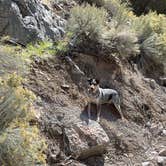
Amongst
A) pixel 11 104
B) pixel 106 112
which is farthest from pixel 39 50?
pixel 11 104

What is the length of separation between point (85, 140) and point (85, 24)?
10.00 feet

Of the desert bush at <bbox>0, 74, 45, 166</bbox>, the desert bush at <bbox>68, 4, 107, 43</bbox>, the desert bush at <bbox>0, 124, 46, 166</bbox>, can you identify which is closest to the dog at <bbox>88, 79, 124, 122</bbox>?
the desert bush at <bbox>68, 4, 107, 43</bbox>

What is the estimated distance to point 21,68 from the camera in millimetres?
7492

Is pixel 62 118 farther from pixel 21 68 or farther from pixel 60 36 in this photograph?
pixel 60 36

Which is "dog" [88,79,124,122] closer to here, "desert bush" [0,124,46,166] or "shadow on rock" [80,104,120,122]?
"shadow on rock" [80,104,120,122]

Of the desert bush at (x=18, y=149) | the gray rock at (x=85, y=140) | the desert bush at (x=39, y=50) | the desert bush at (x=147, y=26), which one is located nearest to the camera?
the desert bush at (x=18, y=149)

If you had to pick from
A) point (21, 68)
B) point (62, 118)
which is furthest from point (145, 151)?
point (21, 68)

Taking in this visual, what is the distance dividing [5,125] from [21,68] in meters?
1.99

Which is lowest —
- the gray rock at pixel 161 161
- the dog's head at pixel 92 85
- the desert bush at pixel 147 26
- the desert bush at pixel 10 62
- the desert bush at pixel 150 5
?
the gray rock at pixel 161 161

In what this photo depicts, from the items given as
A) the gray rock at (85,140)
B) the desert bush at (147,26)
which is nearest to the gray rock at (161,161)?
the gray rock at (85,140)

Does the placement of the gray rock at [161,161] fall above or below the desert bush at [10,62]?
below

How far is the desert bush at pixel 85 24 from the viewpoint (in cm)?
959

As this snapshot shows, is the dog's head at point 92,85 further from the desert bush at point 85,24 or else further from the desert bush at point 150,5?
the desert bush at point 150,5

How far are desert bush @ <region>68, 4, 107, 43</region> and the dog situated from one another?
1.04 meters
